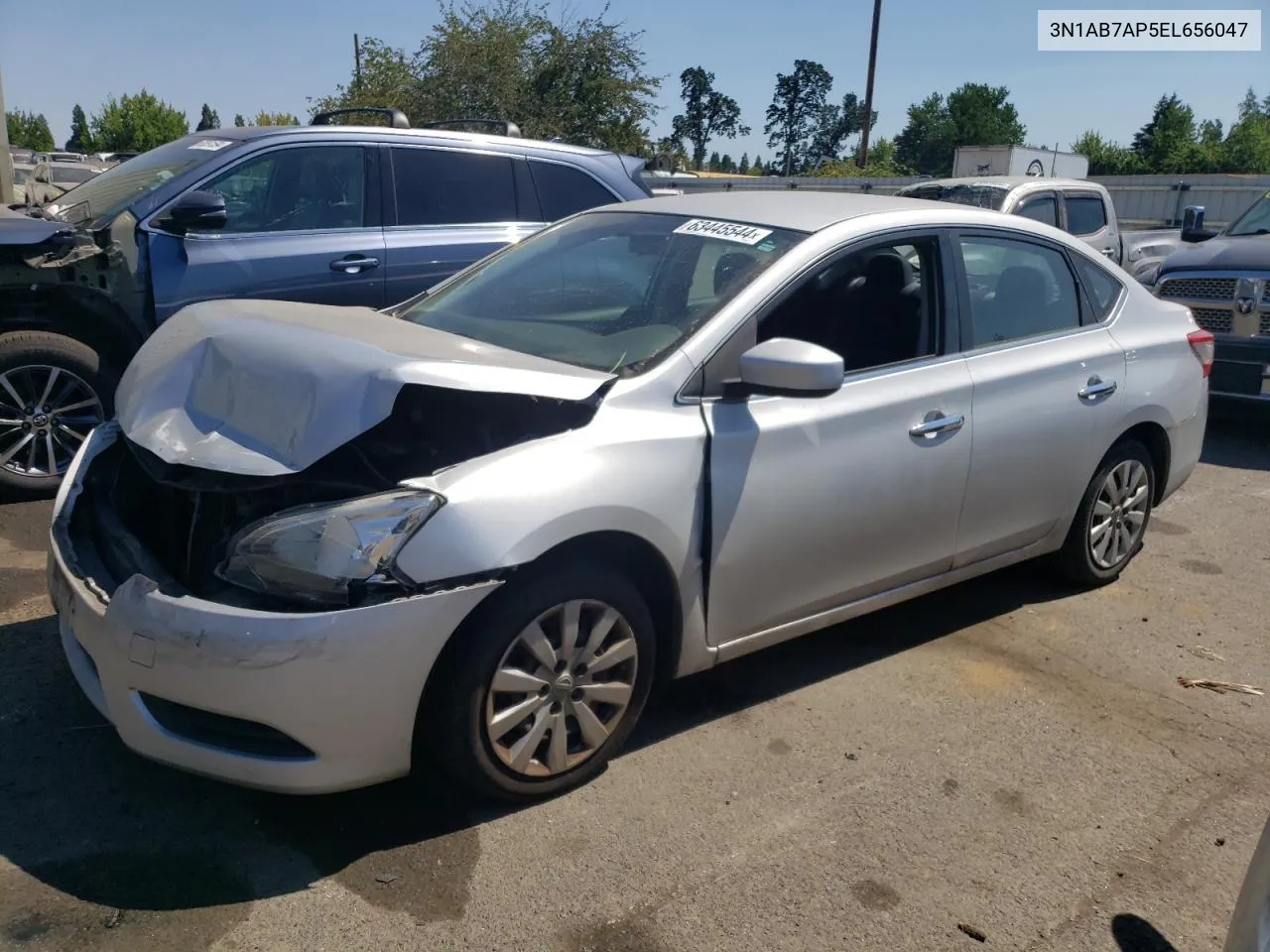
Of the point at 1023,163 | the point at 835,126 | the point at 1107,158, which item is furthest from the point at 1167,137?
the point at 1023,163

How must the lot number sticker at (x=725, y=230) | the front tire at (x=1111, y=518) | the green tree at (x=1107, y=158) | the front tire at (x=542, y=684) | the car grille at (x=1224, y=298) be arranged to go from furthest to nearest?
the green tree at (x=1107, y=158) → the car grille at (x=1224, y=298) → the front tire at (x=1111, y=518) → the lot number sticker at (x=725, y=230) → the front tire at (x=542, y=684)

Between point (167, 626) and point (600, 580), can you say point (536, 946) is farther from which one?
point (167, 626)

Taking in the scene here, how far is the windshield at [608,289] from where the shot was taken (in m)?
3.53

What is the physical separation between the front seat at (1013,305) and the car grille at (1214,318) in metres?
4.45

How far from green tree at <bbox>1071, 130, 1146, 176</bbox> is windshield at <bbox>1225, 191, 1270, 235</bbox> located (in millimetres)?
64544

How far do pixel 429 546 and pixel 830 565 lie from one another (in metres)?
1.51

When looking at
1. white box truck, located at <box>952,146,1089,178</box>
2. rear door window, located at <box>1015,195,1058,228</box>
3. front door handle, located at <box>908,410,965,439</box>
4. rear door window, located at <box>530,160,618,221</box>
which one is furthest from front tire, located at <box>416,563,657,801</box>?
white box truck, located at <box>952,146,1089,178</box>

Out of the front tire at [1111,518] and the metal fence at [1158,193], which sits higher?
the metal fence at [1158,193]

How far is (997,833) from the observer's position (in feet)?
10.3

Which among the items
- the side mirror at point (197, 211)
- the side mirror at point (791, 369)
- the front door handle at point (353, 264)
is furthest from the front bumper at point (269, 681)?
the front door handle at point (353, 264)

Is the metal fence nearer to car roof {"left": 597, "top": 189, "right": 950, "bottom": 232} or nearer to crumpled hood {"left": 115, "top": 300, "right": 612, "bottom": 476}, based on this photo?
car roof {"left": 597, "top": 189, "right": 950, "bottom": 232}

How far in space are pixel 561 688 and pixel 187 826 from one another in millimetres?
1059

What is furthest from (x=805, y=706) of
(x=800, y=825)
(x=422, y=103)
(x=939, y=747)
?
(x=422, y=103)

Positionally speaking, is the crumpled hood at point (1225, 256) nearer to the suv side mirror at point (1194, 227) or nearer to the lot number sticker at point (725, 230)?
the suv side mirror at point (1194, 227)
